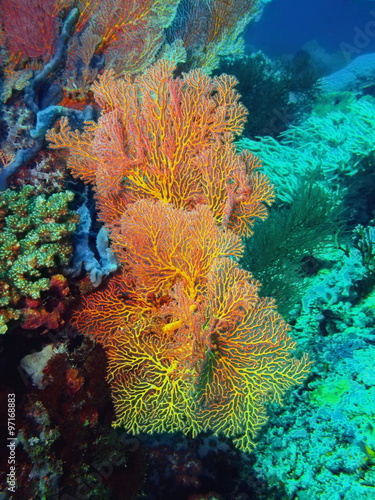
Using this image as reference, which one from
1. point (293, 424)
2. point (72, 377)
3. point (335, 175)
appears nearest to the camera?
point (72, 377)

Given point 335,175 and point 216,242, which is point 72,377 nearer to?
point 216,242

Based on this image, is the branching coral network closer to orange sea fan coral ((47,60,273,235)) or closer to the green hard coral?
orange sea fan coral ((47,60,273,235))

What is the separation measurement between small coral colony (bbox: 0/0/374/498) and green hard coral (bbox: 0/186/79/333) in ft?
0.04

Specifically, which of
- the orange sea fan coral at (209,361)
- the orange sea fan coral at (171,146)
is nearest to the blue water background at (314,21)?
the orange sea fan coral at (171,146)

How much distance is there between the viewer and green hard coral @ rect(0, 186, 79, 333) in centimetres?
247

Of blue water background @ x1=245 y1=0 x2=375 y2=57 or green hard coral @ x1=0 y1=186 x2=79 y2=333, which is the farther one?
blue water background @ x1=245 y1=0 x2=375 y2=57

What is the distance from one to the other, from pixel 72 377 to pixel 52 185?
2.20 meters

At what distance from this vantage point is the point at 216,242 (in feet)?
7.84

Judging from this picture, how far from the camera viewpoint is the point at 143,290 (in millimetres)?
2623

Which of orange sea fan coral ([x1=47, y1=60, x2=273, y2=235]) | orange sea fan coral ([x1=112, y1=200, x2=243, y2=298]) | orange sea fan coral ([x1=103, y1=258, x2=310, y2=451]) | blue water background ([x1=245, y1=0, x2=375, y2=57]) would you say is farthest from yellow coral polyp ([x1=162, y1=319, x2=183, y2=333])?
blue water background ([x1=245, y1=0, x2=375, y2=57])

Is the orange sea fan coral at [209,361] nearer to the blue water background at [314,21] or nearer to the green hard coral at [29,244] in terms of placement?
the green hard coral at [29,244]

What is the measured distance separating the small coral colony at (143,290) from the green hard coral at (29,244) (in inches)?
0.5

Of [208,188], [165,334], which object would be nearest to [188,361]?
[165,334]

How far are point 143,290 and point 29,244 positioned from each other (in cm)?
111
